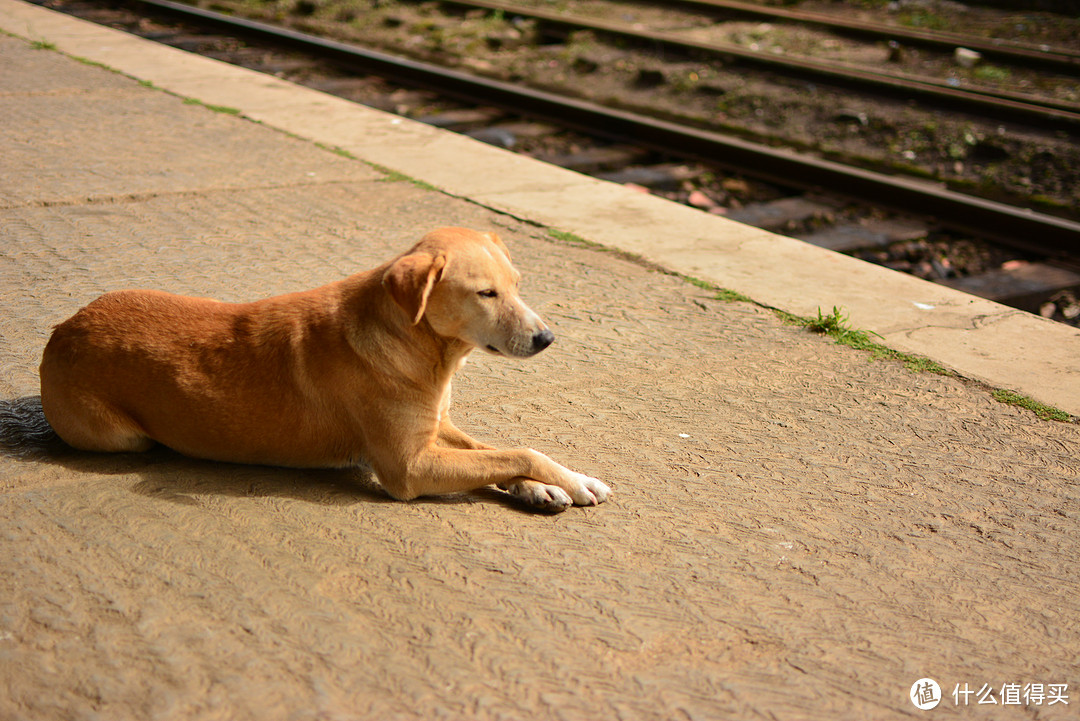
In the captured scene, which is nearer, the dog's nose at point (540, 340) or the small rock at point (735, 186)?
the dog's nose at point (540, 340)

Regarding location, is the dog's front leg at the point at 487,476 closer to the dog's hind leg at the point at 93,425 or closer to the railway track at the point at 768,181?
the dog's hind leg at the point at 93,425

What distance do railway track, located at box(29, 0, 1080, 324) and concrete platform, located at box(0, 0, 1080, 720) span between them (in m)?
1.08

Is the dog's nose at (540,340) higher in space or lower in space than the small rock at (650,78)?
lower

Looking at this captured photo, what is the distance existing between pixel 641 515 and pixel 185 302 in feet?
5.81

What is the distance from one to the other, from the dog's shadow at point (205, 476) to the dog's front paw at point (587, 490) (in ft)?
0.61

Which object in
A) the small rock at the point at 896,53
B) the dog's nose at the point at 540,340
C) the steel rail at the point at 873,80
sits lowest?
the dog's nose at the point at 540,340

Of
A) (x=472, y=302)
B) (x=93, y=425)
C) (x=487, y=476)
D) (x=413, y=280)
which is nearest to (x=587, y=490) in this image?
(x=487, y=476)

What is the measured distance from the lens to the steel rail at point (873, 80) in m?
9.13

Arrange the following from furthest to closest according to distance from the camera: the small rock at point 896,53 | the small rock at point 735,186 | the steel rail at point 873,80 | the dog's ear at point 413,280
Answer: the small rock at point 896,53 < the steel rail at point 873,80 < the small rock at point 735,186 < the dog's ear at point 413,280

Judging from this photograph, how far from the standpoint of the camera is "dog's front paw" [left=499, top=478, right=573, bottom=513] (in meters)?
3.13

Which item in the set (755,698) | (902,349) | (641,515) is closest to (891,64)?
(902,349)

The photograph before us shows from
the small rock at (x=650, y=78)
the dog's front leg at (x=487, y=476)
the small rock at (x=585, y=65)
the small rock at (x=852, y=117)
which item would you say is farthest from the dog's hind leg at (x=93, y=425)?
the small rock at (x=585, y=65)

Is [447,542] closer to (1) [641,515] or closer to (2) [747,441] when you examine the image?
(1) [641,515]

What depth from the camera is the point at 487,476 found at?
310 cm
